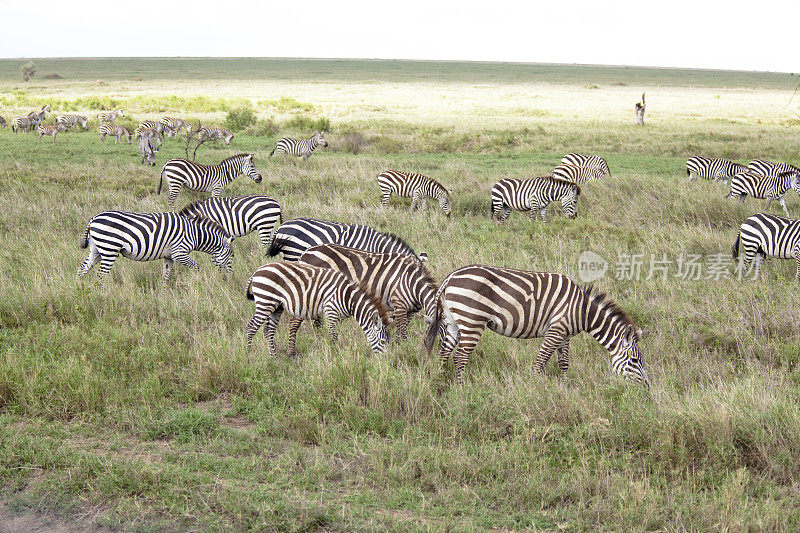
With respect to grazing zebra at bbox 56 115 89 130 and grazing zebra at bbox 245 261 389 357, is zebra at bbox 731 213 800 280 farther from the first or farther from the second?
grazing zebra at bbox 56 115 89 130

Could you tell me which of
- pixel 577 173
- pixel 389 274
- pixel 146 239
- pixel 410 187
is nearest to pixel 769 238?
pixel 389 274

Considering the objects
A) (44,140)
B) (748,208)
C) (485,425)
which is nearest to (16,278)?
(485,425)

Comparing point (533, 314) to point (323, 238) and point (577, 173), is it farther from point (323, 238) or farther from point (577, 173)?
point (577, 173)

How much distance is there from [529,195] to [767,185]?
551cm

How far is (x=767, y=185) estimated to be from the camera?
15.3 m

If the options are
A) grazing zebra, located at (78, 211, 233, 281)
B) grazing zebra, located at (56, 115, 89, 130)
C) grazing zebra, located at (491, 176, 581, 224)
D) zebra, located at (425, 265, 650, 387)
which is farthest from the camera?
grazing zebra, located at (56, 115, 89, 130)

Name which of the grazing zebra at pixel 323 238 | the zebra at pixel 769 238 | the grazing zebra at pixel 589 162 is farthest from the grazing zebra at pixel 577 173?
the grazing zebra at pixel 323 238

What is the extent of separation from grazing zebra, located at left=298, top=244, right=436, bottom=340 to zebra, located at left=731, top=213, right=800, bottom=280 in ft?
18.6

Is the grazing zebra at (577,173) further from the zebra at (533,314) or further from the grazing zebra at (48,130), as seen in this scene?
the grazing zebra at (48,130)

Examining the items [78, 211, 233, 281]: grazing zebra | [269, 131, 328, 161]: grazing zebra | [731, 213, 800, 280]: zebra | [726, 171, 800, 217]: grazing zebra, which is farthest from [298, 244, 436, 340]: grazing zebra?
[269, 131, 328, 161]: grazing zebra

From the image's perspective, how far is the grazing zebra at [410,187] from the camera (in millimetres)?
15516

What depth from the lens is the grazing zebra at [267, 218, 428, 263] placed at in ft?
31.1

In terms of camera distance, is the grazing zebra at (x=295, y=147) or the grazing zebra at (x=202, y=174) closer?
the grazing zebra at (x=202, y=174)

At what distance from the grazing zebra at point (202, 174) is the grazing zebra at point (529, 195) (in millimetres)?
6166
